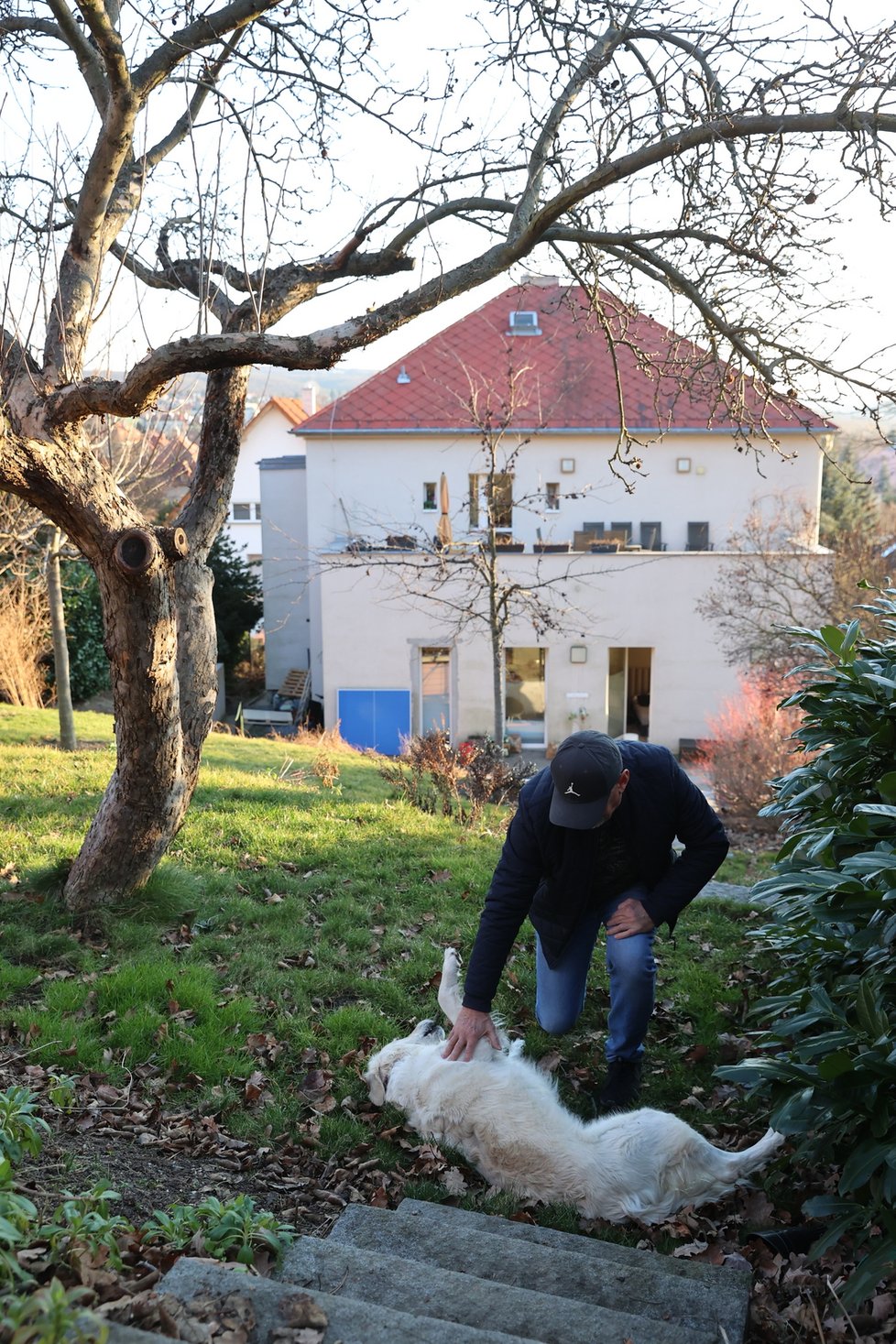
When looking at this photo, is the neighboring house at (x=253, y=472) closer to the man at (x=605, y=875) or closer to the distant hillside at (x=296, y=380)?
the distant hillside at (x=296, y=380)

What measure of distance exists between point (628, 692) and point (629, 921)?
65.1ft

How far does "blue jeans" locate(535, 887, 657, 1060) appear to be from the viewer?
4.23m

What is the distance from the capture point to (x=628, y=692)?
78.0 feet

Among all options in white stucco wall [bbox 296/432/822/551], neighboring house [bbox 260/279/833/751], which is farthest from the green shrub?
white stucco wall [bbox 296/432/822/551]

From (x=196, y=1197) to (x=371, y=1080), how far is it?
0.96 metres

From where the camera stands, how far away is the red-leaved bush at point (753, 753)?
14.8 meters

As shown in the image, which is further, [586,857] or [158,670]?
[158,670]

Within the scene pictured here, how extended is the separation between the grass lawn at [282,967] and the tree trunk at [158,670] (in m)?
0.32

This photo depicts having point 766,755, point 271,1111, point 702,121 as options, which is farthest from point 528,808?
point 766,755

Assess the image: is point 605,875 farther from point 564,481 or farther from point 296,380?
point 296,380

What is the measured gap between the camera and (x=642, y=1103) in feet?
14.5

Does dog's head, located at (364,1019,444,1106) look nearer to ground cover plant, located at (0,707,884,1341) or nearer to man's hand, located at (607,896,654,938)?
ground cover plant, located at (0,707,884,1341)

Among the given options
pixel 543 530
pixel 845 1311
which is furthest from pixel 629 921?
pixel 543 530

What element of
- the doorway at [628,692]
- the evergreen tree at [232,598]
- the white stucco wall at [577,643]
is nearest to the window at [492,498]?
the white stucco wall at [577,643]
